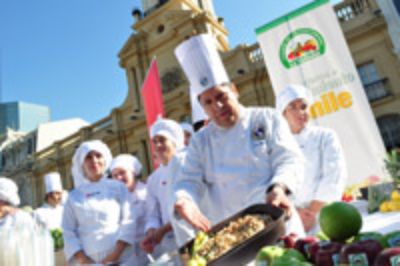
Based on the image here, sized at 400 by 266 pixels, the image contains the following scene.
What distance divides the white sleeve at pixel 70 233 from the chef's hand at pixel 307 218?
1.33m

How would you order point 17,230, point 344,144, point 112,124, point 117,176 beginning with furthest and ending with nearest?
point 112,124
point 344,144
point 117,176
point 17,230

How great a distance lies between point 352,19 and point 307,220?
999cm

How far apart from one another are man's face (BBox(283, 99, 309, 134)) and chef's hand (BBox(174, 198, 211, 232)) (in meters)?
1.31

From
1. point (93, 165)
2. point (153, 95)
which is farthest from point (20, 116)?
point (93, 165)

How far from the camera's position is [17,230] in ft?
2.61

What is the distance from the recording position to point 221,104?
1616 mm

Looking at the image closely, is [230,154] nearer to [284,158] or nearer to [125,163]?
[284,158]

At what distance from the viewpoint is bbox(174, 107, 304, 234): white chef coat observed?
1.54 metres

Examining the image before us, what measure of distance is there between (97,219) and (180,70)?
12.0 m

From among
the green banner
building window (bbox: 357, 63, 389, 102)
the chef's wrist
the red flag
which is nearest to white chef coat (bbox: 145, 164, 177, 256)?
the chef's wrist

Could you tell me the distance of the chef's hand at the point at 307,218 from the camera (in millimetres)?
1790

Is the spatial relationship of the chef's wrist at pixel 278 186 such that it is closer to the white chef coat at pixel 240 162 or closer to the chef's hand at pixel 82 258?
the white chef coat at pixel 240 162

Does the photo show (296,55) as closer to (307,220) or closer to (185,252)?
(307,220)

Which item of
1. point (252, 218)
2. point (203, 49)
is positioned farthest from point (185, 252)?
point (203, 49)
